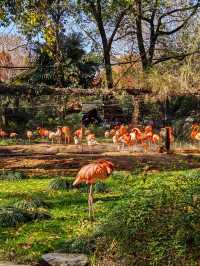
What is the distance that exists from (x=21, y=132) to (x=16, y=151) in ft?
31.0

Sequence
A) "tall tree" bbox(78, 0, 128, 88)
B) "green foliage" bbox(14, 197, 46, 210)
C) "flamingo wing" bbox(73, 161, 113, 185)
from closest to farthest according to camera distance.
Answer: "flamingo wing" bbox(73, 161, 113, 185) → "green foliage" bbox(14, 197, 46, 210) → "tall tree" bbox(78, 0, 128, 88)

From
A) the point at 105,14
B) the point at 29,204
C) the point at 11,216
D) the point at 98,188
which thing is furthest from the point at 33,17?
the point at 105,14

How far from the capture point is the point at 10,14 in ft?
66.1

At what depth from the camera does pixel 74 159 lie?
21.1m

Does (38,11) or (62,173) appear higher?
(38,11)

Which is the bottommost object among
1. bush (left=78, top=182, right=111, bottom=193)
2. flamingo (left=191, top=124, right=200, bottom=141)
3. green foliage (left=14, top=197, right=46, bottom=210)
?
bush (left=78, top=182, right=111, bottom=193)

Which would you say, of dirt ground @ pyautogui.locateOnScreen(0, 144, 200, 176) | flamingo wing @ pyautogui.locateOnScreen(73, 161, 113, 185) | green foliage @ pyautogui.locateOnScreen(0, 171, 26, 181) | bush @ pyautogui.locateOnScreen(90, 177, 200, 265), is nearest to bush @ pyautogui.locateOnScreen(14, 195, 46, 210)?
flamingo wing @ pyautogui.locateOnScreen(73, 161, 113, 185)

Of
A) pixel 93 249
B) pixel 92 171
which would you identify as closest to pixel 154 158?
pixel 92 171

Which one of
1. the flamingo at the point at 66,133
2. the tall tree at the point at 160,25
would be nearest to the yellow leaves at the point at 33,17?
the flamingo at the point at 66,133

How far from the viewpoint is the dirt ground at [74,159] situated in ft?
63.8

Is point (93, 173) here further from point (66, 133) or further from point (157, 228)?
point (66, 133)

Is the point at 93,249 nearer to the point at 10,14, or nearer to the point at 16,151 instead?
the point at 10,14

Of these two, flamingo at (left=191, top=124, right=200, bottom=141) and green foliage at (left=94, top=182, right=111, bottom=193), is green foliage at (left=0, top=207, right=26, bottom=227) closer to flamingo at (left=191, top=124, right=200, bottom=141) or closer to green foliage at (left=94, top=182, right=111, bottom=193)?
green foliage at (left=94, top=182, right=111, bottom=193)

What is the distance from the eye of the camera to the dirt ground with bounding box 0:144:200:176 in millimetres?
19453
